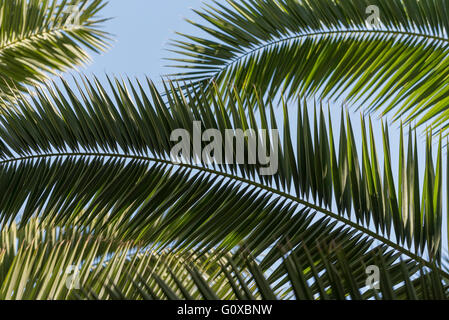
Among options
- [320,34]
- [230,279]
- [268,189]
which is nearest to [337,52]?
[320,34]

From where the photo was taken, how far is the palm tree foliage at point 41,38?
3814mm

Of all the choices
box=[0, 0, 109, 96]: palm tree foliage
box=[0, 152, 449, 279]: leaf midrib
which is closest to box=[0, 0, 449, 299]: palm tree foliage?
box=[0, 152, 449, 279]: leaf midrib

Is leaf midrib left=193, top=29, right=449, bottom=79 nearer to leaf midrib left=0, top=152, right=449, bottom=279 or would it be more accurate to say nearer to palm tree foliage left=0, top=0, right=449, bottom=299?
palm tree foliage left=0, top=0, right=449, bottom=299

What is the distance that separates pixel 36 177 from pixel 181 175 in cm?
66

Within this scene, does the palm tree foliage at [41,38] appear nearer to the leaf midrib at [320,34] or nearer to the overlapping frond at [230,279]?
the leaf midrib at [320,34]

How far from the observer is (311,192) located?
1.92m

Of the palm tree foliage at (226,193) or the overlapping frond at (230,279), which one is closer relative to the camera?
the overlapping frond at (230,279)

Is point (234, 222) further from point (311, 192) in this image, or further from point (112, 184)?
point (112, 184)

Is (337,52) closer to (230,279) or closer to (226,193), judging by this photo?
(226,193)

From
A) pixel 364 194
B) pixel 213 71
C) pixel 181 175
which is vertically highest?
pixel 213 71

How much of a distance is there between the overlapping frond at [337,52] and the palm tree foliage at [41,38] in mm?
1157

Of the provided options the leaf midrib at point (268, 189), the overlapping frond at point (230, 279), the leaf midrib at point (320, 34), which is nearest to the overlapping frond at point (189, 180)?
the leaf midrib at point (268, 189)

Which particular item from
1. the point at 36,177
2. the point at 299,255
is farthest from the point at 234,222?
the point at 36,177

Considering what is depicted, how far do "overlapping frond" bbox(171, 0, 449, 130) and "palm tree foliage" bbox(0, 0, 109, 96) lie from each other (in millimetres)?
1157
